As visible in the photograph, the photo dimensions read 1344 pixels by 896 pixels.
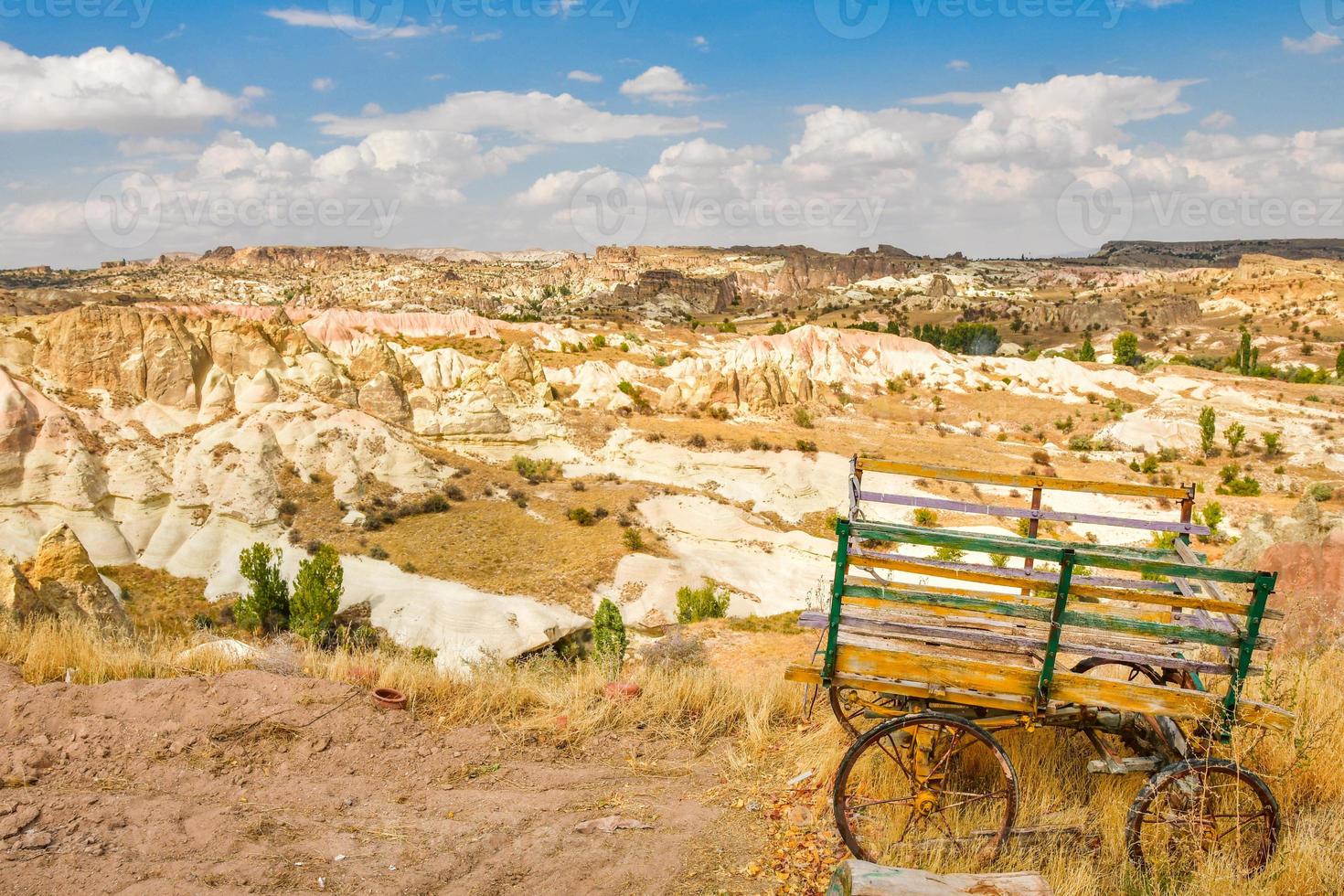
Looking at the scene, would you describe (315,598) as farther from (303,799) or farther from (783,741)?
(783,741)

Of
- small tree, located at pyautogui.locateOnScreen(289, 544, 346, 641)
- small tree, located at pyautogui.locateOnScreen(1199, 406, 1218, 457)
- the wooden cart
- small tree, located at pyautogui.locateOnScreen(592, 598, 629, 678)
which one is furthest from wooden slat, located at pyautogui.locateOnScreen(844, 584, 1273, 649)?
small tree, located at pyautogui.locateOnScreen(1199, 406, 1218, 457)

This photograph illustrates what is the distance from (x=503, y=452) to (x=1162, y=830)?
104 feet

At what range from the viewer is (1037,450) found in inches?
1602

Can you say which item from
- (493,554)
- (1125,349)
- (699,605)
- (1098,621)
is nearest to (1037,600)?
(1098,621)

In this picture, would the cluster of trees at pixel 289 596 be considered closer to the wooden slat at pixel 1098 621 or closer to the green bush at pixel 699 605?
the green bush at pixel 699 605

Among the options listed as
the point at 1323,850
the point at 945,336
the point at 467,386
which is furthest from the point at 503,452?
the point at 945,336

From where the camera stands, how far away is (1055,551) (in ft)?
13.3

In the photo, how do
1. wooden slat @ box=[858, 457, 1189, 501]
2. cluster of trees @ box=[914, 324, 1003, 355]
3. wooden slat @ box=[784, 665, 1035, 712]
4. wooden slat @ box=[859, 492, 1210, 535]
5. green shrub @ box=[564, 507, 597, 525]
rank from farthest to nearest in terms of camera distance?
cluster of trees @ box=[914, 324, 1003, 355] < green shrub @ box=[564, 507, 597, 525] < wooden slat @ box=[858, 457, 1189, 501] < wooden slat @ box=[859, 492, 1210, 535] < wooden slat @ box=[784, 665, 1035, 712]

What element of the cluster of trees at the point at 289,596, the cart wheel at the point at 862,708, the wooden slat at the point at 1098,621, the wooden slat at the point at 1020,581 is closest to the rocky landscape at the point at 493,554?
the cart wheel at the point at 862,708

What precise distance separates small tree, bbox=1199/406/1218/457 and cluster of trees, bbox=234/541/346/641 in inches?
1601

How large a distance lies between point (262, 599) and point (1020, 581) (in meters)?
17.9

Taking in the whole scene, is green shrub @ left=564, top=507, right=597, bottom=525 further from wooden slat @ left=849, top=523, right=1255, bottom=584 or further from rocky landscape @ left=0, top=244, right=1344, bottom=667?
wooden slat @ left=849, top=523, right=1255, bottom=584

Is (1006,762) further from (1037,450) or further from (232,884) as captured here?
(1037,450)

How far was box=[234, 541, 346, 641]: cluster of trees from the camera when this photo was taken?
17.1 meters
